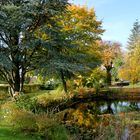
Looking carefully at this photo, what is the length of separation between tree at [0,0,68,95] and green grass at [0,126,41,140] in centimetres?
724

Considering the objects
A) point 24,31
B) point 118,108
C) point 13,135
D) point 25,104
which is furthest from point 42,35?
point 13,135

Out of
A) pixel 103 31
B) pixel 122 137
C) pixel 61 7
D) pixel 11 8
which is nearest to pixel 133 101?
pixel 103 31

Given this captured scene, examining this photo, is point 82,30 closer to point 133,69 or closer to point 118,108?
point 118,108

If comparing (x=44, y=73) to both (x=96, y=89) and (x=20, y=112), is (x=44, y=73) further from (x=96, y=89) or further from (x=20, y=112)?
(x=96, y=89)

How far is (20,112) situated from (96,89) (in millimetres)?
23493

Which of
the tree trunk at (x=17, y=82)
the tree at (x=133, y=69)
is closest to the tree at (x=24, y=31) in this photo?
the tree trunk at (x=17, y=82)

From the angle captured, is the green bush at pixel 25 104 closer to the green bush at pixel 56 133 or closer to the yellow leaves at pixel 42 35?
the green bush at pixel 56 133

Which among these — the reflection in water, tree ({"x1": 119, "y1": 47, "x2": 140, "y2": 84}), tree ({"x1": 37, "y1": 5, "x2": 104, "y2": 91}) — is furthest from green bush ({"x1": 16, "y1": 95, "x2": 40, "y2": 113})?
tree ({"x1": 119, "y1": 47, "x2": 140, "y2": 84})

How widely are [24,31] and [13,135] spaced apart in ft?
32.6

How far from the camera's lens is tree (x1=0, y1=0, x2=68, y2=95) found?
21188 millimetres

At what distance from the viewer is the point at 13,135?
Answer: 1332 cm

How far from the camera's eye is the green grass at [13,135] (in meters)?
12.9

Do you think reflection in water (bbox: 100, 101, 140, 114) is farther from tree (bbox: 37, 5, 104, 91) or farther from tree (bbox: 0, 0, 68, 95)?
tree (bbox: 0, 0, 68, 95)

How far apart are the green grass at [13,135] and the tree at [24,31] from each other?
23.8ft
